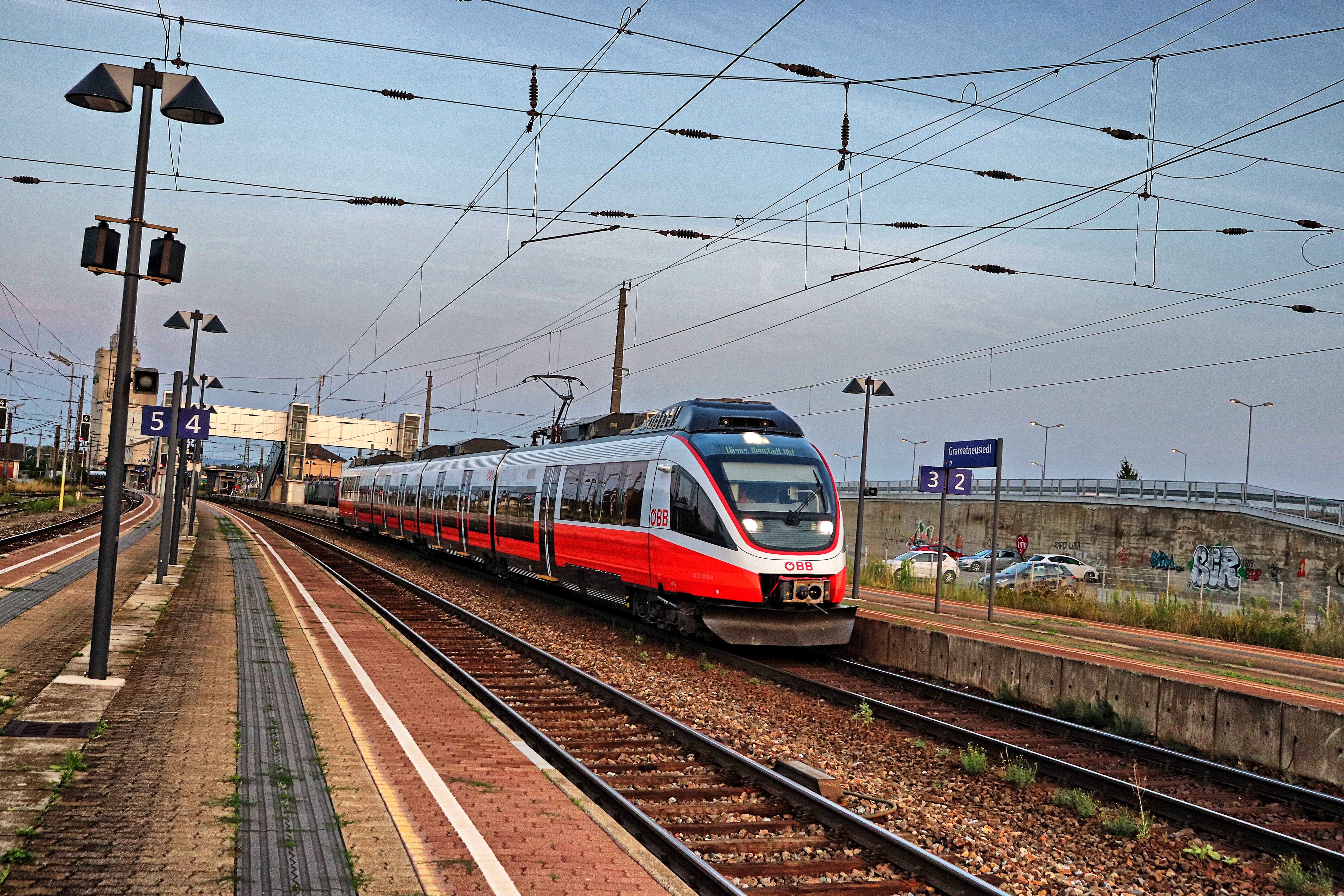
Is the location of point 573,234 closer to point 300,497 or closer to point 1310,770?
point 1310,770

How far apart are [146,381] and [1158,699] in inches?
435

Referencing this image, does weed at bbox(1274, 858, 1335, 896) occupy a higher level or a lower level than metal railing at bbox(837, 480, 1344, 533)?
lower

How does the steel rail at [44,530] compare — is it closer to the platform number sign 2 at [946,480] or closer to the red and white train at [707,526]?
the red and white train at [707,526]

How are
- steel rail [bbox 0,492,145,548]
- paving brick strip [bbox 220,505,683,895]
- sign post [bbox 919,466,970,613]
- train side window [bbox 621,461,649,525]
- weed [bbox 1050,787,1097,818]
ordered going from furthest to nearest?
steel rail [bbox 0,492,145,548] < sign post [bbox 919,466,970,613] < train side window [bbox 621,461,649,525] < weed [bbox 1050,787,1097,818] < paving brick strip [bbox 220,505,683,895]

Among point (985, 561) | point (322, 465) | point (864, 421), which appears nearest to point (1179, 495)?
point (985, 561)

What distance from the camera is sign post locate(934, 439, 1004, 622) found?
20547mm

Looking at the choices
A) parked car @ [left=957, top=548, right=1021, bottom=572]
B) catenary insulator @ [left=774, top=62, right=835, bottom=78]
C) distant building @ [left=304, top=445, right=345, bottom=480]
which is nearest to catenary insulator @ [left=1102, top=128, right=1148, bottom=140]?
catenary insulator @ [left=774, top=62, right=835, bottom=78]

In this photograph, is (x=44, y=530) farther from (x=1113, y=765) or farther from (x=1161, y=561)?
(x=1161, y=561)

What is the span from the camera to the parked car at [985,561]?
126 ft

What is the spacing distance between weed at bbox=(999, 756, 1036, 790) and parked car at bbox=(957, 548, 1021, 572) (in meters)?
22.9

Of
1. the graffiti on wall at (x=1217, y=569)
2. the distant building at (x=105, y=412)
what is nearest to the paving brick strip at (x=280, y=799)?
the graffiti on wall at (x=1217, y=569)

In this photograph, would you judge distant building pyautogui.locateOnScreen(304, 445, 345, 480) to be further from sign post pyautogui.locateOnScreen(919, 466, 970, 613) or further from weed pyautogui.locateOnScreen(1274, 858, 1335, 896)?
weed pyautogui.locateOnScreen(1274, 858, 1335, 896)

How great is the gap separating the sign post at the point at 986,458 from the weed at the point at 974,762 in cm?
1028

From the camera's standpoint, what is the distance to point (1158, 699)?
11.4 metres
